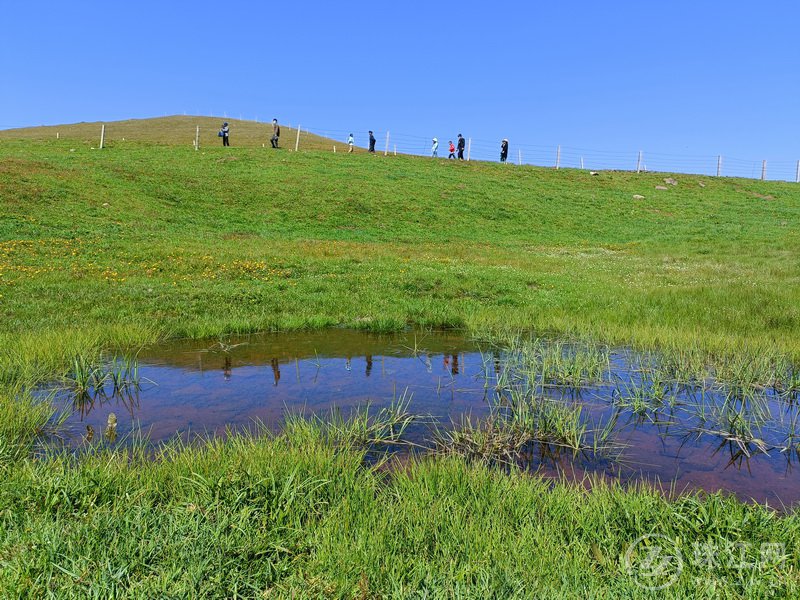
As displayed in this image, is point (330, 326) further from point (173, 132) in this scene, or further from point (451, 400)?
point (173, 132)

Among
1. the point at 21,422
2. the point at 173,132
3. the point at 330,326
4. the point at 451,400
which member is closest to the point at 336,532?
the point at 451,400

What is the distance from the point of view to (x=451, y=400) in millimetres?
8195

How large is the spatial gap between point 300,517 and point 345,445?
63.0 inches

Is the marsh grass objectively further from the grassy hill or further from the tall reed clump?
the grassy hill

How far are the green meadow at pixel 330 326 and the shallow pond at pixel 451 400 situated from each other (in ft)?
2.84

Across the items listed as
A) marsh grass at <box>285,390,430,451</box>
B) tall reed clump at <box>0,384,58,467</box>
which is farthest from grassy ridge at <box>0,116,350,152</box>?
marsh grass at <box>285,390,430,451</box>

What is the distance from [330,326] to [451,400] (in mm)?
5321

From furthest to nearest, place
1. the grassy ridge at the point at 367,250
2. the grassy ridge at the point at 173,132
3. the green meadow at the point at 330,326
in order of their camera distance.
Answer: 1. the grassy ridge at the point at 173,132
2. the grassy ridge at the point at 367,250
3. the green meadow at the point at 330,326

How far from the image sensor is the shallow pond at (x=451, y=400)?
6109 millimetres

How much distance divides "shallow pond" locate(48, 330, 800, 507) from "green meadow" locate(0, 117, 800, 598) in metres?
0.86

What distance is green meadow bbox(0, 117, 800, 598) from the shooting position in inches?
150

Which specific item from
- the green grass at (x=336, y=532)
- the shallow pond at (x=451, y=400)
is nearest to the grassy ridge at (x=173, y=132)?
the shallow pond at (x=451, y=400)

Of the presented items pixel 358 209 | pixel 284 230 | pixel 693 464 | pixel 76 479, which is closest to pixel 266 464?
pixel 76 479

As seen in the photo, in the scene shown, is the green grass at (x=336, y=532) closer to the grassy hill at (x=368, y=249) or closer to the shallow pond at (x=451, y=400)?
the shallow pond at (x=451, y=400)
